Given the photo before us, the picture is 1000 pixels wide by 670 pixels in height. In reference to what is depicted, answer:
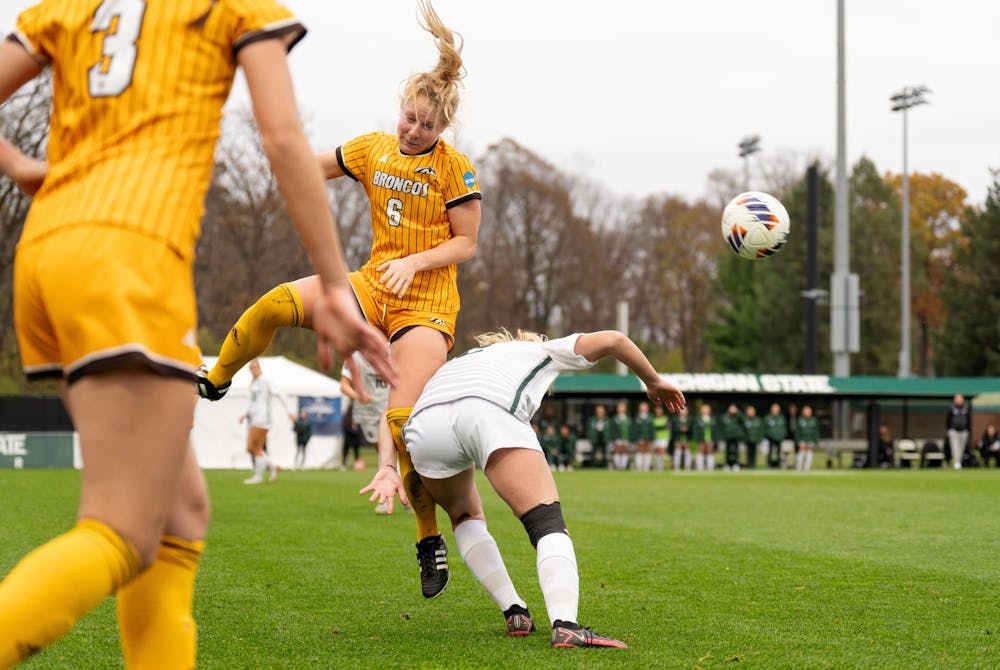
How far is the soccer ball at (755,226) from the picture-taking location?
8555 millimetres

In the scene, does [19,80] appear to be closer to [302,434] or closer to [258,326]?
[258,326]

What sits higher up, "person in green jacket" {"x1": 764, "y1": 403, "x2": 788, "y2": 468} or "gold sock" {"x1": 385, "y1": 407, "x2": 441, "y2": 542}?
"gold sock" {"x1": 385, "y1": 407, "x2": 441, "y2": 542}

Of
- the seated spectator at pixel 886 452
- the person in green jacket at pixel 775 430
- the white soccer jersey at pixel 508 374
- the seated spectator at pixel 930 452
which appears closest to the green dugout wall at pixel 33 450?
the person in green jacket at pixel 775 430

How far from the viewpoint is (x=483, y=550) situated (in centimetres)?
581

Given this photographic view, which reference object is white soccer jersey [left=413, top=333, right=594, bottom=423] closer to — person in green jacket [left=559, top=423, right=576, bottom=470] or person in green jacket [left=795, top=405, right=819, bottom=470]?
person in green jacket [left=559, top=423, right=576, bottom=470]

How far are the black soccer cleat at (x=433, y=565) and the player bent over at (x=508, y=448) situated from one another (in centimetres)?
34

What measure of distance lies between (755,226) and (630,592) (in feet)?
9.75

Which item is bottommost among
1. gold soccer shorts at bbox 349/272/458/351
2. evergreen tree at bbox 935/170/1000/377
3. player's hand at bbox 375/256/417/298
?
gold soccer shorts at bbox 349/272/458/351

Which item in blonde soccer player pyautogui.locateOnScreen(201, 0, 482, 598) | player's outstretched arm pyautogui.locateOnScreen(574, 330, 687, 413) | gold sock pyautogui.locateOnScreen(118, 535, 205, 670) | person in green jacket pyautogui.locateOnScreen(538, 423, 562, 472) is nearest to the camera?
gold sock pyautogui.locateOnScreen(118, 535, 205, 670)

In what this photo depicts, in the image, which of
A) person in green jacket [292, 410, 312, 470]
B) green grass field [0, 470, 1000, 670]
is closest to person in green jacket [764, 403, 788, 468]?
person in green jacket [292, 410, 312, 470]

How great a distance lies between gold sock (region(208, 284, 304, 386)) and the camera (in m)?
6.01

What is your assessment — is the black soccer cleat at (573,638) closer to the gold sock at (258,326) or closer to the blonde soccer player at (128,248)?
the gold sock at (258,326)

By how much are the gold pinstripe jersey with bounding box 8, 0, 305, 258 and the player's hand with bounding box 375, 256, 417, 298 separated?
105 inches

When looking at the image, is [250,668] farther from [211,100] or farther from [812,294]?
[812,294]
